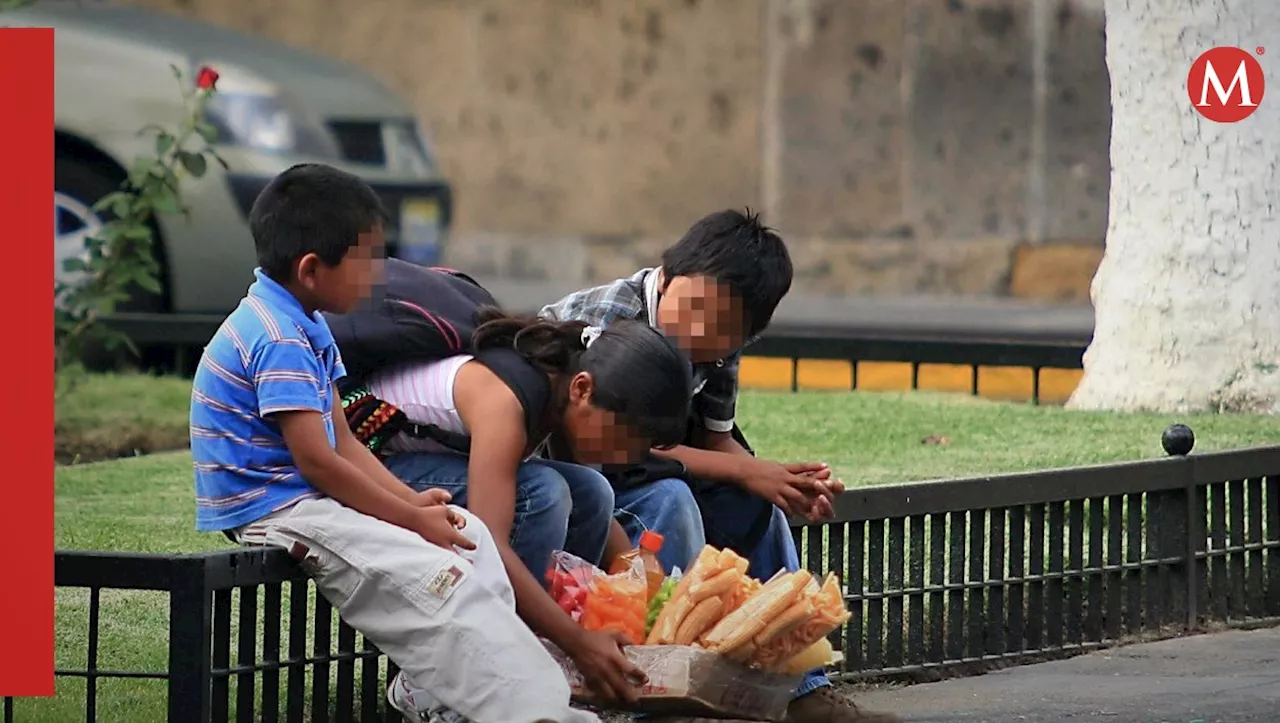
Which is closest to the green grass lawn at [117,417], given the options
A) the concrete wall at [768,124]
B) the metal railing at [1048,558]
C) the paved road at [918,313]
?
the metal railing at [1048,558]

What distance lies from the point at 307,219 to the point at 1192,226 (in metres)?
4.82

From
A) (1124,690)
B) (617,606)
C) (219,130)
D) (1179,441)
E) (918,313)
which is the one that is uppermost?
(219,130)

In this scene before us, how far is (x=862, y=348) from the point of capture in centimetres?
849

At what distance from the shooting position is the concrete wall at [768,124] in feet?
54.7

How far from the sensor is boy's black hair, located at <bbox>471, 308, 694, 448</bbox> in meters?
4.21

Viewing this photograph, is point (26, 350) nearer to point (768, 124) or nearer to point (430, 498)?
point (430, 498)

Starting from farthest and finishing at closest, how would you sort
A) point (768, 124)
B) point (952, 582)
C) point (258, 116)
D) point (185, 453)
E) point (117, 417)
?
point (768, 124) → point (258, 116) → point (117, 417) → point (185, 453) → point (952, 582)

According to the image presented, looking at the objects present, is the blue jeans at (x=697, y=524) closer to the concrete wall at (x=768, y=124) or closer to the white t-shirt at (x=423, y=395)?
the white t-shirt at (x=423, y=395)

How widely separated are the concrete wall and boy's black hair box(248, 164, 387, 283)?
12704 mm

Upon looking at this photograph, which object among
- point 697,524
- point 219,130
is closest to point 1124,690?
point 697,524

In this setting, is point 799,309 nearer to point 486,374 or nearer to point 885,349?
point 885,349

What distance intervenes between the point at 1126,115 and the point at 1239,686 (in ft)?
11.8

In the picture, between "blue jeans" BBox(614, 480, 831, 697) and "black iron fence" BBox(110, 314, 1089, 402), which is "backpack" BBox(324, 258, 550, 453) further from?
"black iron fence" BBox(110, 314, 1089, 402)

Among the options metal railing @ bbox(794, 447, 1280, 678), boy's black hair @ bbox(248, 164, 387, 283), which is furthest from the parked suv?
boy's black hair @ bbox(248, 164, 387, 283)
